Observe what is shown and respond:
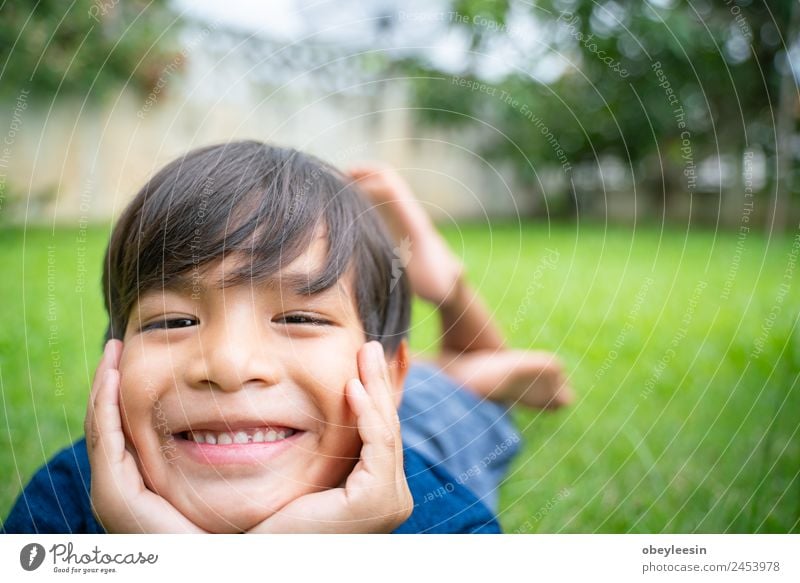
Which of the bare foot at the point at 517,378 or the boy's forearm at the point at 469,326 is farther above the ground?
the boy's forearm at the point at 469,326

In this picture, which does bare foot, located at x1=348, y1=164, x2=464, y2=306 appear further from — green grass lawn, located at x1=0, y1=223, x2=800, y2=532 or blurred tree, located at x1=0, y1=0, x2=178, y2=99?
blurred tree, located at x1=0, y1=0, x2=178, y2=99

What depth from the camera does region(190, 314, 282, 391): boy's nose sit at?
44 cm

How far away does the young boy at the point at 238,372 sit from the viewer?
1.47ft

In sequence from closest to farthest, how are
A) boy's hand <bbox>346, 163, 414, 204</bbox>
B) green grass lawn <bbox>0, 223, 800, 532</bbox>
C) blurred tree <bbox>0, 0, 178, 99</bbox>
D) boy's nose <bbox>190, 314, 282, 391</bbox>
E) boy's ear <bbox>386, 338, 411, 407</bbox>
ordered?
boy's nose <bbox>190, 314, 282, 391</bbox>
boy's ear <bbox>386, 338, 411, 407</bbox>
green grass lawn <bbox>0, 223, 800, 532</bbox>
boy's hand <bbox>346, 163, 414, 204</bbox>
blurred tree <bbox>0, 0, 178, 99</bbox>

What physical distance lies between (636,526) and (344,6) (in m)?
0.54

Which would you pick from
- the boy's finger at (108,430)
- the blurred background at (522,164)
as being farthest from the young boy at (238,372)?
the blurred background at (522,164)

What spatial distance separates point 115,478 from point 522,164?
801mm

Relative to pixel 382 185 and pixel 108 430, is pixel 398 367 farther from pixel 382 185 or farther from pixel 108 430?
pixel 382 185

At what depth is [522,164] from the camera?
1107mm

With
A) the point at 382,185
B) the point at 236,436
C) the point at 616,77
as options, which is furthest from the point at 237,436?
the point at 616,77

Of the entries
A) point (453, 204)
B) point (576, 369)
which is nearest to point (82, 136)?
point (453, 204)

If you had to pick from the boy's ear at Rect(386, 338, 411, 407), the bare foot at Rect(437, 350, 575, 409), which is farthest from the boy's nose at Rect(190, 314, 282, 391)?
the bare foot at Rect(437, 350, 575, 409)

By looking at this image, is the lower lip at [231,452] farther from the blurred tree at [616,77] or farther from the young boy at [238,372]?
the blurred tree at [616,77]

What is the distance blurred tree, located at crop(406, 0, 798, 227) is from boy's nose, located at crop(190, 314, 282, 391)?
0.42 m
